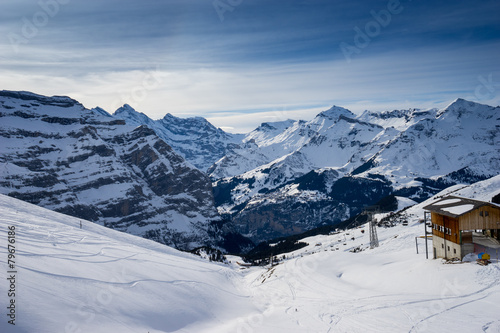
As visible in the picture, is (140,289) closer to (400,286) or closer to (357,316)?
(357,316)

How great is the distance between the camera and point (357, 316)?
2530 centimetres

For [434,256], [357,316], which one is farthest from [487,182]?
[357,316]

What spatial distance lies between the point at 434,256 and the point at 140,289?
3073 cm

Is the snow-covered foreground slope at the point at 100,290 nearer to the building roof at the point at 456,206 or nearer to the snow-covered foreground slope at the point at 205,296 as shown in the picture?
the snow-covered foreground slope at the point at 205,296

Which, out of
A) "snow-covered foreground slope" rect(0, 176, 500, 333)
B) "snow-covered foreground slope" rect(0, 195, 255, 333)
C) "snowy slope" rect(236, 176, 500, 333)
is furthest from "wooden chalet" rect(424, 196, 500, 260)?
"snow-covered foreground slope" rect(0, 195, 255, 333)

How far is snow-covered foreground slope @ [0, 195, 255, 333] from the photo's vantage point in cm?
1869

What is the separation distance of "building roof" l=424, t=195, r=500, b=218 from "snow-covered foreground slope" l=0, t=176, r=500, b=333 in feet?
17.3

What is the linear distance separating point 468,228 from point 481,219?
178cm

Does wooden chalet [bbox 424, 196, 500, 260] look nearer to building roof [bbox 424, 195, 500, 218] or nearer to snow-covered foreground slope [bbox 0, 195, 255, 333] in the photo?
building roof [bbox 424, 195, 500, 218]

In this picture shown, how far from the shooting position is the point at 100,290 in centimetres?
2300

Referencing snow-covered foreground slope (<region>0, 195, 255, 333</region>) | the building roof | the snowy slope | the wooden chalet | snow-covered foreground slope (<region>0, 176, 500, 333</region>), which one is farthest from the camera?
the building roof

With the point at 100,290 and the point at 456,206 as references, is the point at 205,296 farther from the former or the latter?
the point at 456,206

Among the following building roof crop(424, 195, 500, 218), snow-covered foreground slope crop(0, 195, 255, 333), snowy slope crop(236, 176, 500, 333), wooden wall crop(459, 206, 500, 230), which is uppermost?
building roof crop(424, 195, 500, 218)

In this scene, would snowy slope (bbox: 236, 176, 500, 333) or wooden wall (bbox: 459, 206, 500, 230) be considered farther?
wooden wall (bbox: 459, 206, 500, 230)
